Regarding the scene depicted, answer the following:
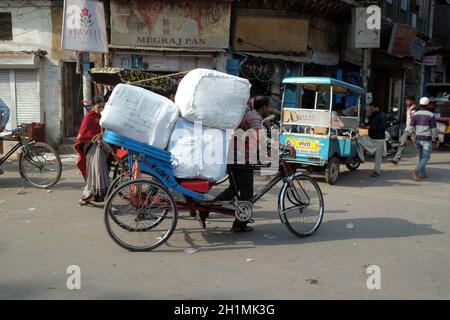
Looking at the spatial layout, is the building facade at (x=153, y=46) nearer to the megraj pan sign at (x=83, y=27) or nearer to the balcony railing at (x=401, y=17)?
the megraj pan sign at (x=83, y=27)

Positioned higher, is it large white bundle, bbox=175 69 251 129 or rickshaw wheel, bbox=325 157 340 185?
large white bundle, bbox=175 69 251 129

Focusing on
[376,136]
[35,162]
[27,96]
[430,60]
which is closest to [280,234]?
[35,162]

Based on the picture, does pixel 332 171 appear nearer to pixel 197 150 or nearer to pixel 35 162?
pixel 197 150

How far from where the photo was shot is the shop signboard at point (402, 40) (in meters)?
19.7

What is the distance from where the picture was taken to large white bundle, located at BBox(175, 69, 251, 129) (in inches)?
200

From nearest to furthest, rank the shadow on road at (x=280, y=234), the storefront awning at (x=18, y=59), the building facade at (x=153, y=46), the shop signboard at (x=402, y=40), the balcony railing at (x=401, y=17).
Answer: the shadow on road at (x=280, y=234) < the storefront awning at (x=18, y=59) < the building facade at (x=153, y=46) < the shop signboard at (x=402, y=40) < the balcony railing at (x=401, y=17)

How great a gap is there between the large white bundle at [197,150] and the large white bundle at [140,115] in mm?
126

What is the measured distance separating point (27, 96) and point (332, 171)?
857 cm

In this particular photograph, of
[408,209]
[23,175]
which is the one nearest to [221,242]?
[408,209]

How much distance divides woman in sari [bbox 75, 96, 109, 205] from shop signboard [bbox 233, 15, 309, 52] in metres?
7.65

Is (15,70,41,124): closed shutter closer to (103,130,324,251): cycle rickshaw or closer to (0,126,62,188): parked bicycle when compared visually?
(0,126,62,188): parked bicycle

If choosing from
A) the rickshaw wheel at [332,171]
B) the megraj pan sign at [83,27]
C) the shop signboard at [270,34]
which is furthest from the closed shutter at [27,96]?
the rickshaw wheel at [332,171]

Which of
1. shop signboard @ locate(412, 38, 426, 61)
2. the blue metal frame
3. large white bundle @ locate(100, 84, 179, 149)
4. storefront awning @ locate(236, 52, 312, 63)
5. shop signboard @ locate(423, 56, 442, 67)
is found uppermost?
shop signboard @ locate(412, 38, 426, 61)

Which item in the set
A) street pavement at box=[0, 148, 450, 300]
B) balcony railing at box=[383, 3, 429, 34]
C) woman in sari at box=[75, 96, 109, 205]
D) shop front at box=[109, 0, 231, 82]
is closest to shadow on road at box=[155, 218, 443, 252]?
street pavement at box=[0, 148, 450, 300]
